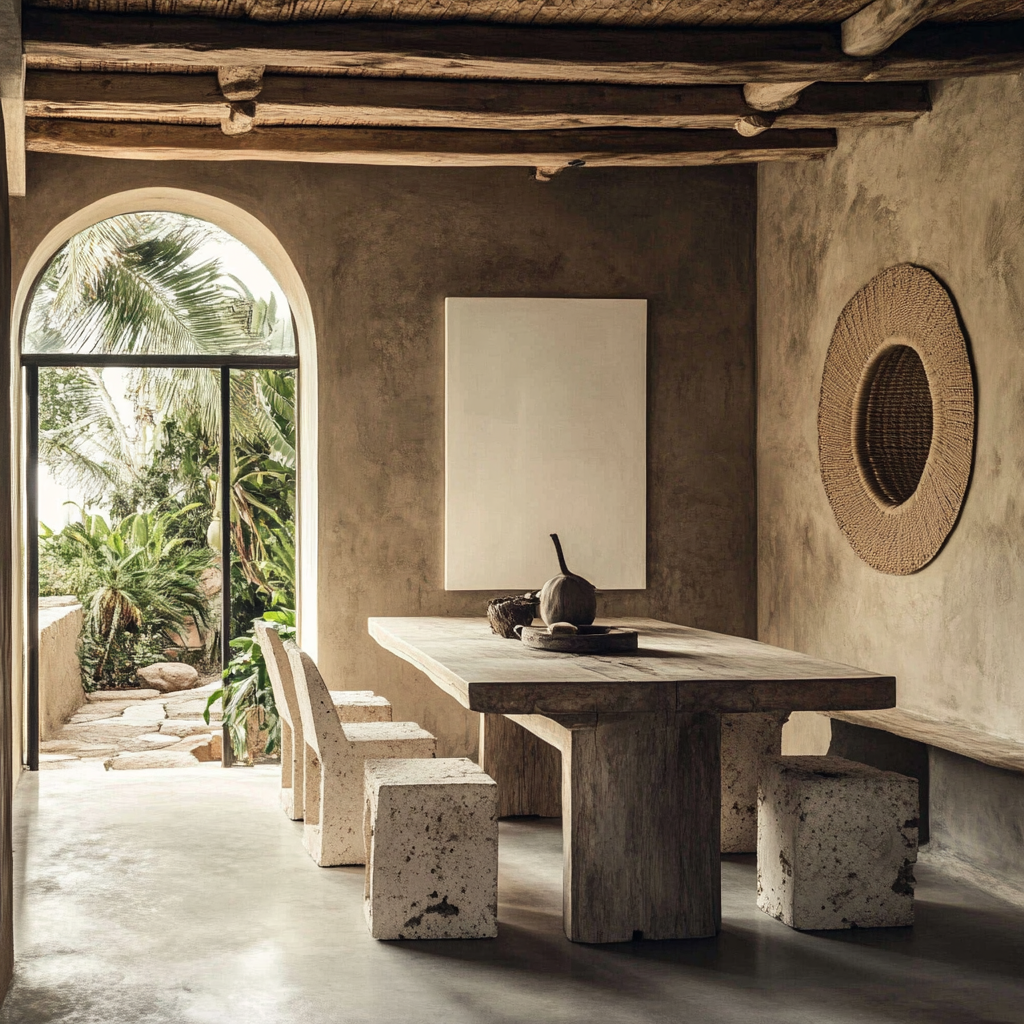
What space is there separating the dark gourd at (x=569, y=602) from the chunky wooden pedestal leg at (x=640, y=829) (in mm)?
830

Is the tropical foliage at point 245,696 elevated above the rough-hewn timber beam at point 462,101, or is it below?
below

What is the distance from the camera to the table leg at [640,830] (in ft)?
11.2

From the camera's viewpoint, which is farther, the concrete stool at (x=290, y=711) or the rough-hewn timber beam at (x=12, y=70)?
the concrete stool at (x=290, y=711)

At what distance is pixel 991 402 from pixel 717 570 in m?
2.30

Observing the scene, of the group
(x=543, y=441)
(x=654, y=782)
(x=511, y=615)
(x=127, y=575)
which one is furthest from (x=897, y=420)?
(x=127, y=575)

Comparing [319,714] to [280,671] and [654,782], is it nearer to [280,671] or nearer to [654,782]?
[280,671]

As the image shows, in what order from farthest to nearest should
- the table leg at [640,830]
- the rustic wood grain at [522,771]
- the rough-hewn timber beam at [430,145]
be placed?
1. the rough-hewn timber beam at [430,145]
2. the rustic wood grain at [522,771]
3. the table leg at [640,830]

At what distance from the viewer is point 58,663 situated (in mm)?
8195

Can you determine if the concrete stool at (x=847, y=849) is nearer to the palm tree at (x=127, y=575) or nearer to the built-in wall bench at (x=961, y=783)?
the built-in wall bench at (x=961, y=783)

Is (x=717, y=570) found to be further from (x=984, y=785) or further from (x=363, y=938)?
(x=363, y=938)

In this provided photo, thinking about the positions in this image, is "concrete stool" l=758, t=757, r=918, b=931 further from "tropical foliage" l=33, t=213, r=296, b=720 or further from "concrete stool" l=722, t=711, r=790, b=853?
"tropical foliage" l=33, t=213, r=296, b=720

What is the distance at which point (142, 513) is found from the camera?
9.34 meters

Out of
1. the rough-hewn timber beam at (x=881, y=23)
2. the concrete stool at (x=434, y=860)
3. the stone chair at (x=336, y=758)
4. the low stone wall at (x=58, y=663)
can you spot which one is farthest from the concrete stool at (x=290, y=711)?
the rough-hewn timber beam at (x=881, y=23)

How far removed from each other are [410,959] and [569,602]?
54.9 inches
